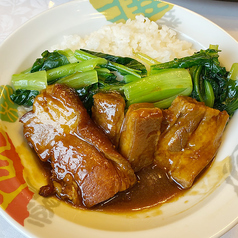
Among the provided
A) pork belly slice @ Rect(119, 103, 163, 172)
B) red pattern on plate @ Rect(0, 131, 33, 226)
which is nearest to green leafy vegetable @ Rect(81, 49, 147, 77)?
pork belly slice @ Rect(119, 103, 163, 172)

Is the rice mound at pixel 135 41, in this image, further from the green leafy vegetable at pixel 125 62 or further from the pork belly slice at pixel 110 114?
the pork belly slice at pixel 110 114

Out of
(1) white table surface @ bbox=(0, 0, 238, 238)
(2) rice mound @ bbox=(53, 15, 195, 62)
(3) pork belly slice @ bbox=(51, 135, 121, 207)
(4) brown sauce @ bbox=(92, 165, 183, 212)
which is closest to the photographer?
(3) pork belly slice @ bbox=(51, 135, 121, 207)

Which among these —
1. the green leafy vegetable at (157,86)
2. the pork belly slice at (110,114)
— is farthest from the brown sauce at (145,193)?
the green leafy vegetable at (157,86)

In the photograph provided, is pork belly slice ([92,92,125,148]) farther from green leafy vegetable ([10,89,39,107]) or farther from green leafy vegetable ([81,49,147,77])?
green leafy vegetable ([10,89,39,107])

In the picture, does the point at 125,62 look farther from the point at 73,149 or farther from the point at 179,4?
the point at 179,4

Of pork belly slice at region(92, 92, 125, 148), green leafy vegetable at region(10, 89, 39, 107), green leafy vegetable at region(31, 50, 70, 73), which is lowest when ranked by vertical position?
pork belly slice at region(92, 92, 125, 148)
